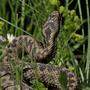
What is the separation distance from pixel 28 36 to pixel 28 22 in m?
2.36

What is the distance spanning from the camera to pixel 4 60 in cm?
433

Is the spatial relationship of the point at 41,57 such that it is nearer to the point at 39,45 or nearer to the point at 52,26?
the point at 39,45

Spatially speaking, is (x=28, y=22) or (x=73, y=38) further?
(x=28, y=22)

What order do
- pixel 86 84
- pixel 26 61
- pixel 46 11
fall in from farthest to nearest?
pixel 46 11
pixel 26 61
pixel 86 84

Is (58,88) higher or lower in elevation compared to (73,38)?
lower

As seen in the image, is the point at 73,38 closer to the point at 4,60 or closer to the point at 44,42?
the point at 44,42

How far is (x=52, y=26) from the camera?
15.1 ft

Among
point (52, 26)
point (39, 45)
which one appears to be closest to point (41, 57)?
point (39, 45)

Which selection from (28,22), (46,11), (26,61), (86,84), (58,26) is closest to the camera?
(86,84)

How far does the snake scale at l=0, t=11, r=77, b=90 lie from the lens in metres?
4.02

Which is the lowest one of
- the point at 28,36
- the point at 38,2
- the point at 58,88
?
the point at 58,88

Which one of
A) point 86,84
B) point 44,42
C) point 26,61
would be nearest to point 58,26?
point 44,42

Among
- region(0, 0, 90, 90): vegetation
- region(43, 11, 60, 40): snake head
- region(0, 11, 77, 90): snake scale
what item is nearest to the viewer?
region(0, 11, 77, 90): snake scale

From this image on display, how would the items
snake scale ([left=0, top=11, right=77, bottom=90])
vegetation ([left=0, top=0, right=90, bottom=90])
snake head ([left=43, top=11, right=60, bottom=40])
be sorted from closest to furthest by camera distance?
snake scale ([left=0, top=11, right=77, bottom=90]), vegetation ([left=0, top=0, right=90, bottom=90]), snake head ([left=43, top=11, right=60, bottom=40])
